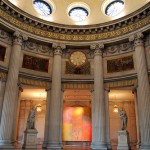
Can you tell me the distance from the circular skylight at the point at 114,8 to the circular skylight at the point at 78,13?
1946mm

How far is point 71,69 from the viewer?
17.2 m

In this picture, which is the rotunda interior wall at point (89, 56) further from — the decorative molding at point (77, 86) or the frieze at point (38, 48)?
the decorative molding at point (77, 86)

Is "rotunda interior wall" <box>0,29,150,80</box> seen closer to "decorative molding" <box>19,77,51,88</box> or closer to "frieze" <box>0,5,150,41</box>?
"decorative molding" <box>19,77,51,88</box>

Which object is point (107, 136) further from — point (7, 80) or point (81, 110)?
point (7, 80)

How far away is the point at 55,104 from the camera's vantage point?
50.4ft

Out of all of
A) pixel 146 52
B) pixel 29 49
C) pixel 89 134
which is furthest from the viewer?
pixel 89 134

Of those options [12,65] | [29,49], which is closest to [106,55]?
[29,49]

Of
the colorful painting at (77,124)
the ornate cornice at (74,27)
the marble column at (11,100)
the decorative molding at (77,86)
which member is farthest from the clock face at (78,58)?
the colorful painting at (77,124)

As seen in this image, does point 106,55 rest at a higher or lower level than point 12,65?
higher

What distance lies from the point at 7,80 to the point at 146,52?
412 inches

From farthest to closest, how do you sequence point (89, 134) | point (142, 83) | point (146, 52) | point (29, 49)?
point (89, 134), point (29, 49), point (146, 52), point (142, 83)

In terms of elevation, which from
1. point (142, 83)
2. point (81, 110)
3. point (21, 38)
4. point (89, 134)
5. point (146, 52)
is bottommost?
point (89, 134)

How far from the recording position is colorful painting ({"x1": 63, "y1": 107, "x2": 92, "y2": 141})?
20.5 metres

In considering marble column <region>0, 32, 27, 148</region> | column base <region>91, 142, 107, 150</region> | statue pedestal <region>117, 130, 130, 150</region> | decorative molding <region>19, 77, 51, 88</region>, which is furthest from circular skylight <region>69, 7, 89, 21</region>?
column base <region>91, 142, 107, 150</region>
